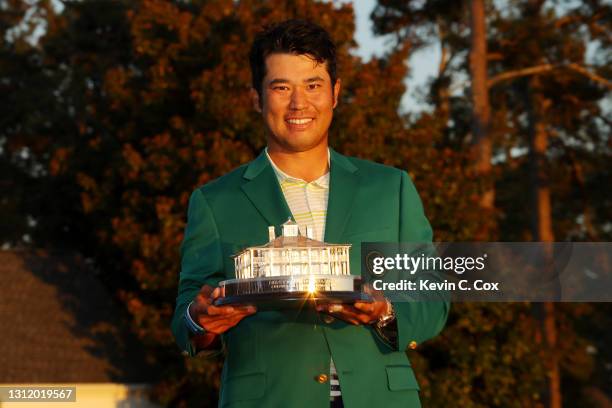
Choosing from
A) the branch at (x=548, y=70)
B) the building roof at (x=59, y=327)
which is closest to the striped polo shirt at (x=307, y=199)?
the building roof at (x=59, y=327)

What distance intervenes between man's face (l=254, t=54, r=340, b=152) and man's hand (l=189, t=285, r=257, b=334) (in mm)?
985

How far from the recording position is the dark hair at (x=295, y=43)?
19.2ft

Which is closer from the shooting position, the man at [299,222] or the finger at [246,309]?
the finger at [246,309]

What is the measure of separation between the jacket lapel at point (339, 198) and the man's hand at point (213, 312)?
0.68 meters

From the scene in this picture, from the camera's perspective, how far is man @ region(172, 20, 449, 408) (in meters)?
5.46

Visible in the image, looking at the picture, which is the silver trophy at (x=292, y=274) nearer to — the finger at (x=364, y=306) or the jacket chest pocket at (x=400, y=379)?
the finger at (x=364, y=306)

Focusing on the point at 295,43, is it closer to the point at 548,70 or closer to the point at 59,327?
the point at 59,327

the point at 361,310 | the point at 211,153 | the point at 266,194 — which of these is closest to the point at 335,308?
the point at 361,310

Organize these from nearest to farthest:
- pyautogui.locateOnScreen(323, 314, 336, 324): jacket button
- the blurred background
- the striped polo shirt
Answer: pyautogui.locateOnScreen(323, 314, 336, 324): jacket button
the striped polo shirt
the blurred background

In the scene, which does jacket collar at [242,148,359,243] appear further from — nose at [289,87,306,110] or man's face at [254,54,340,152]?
nose at [289,87,306,110]

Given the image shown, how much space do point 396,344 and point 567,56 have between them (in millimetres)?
36436

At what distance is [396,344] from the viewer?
5469 mm

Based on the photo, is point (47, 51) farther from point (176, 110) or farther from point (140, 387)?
point (140, 387)

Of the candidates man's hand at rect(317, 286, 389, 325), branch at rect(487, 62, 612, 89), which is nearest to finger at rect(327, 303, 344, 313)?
man's hand at rect(317, 286, 389, 325)
